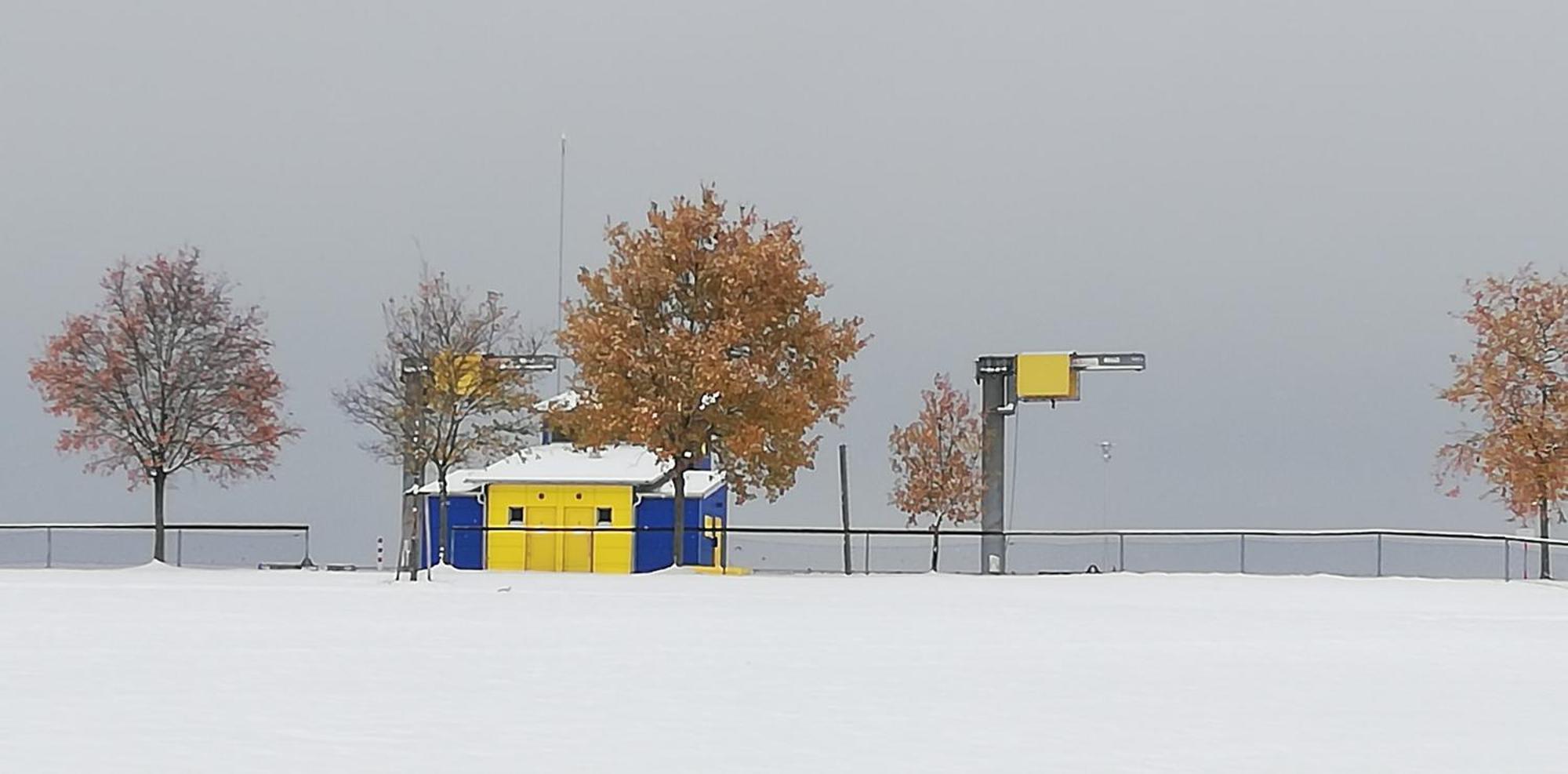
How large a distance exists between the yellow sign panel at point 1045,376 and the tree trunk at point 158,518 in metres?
19.7

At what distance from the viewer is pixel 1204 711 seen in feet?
49.3

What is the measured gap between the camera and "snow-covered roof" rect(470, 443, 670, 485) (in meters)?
47.3

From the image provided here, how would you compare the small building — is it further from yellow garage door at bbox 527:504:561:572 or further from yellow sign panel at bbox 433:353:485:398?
yellow sign panel at bbox 433:353:485:398

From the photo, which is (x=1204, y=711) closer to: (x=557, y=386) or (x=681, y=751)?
(x=681, y=751)

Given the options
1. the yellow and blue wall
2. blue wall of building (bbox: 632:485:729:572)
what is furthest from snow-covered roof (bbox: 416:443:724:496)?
blue wall of building (bbox: 632:485:729:572)

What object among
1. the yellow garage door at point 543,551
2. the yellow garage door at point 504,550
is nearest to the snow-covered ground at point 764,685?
the yellow garage door at point 543,551

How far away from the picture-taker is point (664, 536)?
46.9m

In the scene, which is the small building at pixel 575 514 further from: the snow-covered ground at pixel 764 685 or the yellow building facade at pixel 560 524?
the snow-covered ground at pixel 764 685

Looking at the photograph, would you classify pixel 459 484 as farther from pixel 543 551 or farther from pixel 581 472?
pixel 543 551

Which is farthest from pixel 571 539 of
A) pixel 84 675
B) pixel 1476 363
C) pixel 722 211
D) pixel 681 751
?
pixel 681 751

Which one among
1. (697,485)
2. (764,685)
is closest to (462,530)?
(697,485)

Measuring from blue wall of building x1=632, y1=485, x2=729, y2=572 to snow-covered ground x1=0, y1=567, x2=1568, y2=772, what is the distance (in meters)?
15.6

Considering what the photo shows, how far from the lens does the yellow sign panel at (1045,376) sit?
151ft

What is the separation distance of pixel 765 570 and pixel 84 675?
2953 cm
